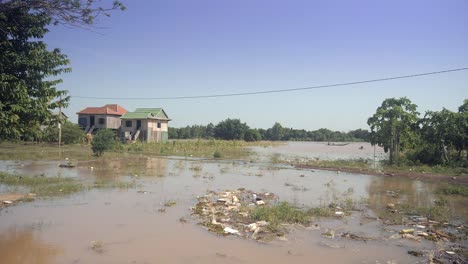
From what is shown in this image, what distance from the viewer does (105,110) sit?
47.7 m

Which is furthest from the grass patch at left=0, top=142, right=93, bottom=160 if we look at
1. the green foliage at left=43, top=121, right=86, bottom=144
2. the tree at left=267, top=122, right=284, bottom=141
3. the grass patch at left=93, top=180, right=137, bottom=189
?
the tree at left=267, top=122, right=284, bottom=141

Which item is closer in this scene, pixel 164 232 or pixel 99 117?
pixel 164 232

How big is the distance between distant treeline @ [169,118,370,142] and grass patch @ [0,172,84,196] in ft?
202

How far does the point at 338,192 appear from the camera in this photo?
15.0 m

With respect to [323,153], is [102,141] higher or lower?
higher

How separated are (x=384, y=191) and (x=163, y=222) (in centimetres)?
1066

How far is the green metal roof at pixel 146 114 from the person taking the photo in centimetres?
4579

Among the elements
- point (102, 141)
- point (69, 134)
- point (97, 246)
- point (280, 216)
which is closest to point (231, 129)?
point (69, 134)

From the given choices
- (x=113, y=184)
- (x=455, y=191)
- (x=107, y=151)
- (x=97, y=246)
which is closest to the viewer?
(x=97, y=246)

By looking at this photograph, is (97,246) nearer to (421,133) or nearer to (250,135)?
(421,133)

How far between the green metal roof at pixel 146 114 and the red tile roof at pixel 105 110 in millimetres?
2022

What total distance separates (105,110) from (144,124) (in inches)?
259

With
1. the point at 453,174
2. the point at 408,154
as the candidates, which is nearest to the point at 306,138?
the point at 408,154

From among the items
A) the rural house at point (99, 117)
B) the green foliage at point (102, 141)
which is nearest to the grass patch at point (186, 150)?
the green foliage at point (102, 141)
